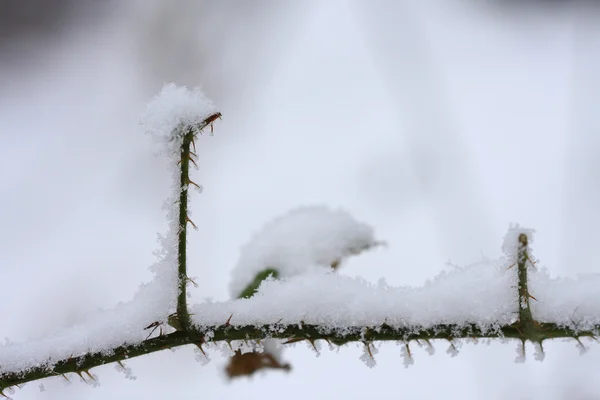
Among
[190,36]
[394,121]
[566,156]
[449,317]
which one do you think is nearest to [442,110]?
[394,121]

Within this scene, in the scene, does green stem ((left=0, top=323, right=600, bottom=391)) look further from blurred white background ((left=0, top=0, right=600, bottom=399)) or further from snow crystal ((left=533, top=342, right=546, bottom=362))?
blurred white background ((left=0, top=0, right=600, bottom=399))

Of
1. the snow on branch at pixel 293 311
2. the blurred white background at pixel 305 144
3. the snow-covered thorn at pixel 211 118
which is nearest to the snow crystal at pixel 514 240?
the snow on branch at pixel 293 311

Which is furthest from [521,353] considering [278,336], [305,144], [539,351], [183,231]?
[305,144]

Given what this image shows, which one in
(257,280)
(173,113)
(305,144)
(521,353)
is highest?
(305,144)

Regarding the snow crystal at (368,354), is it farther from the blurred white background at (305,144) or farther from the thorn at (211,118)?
the blurred white background at (305,144)

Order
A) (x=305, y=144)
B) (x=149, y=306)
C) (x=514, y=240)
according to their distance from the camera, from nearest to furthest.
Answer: (x=514, y=240) → (x=149, y=306) → (x=305, y=144)

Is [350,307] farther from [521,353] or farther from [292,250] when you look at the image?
[292,250]

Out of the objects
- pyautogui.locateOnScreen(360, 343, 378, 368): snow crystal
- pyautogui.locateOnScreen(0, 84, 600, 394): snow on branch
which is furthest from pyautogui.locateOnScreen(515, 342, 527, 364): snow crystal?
pyautogui.locateOnScreen(360, 343, 378, 368): snow crystal
